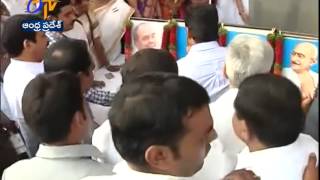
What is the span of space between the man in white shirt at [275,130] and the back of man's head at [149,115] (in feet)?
0.94

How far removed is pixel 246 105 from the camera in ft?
3.70

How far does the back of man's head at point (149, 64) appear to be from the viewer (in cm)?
133

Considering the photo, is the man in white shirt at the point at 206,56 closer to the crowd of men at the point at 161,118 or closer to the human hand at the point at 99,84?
the crowd of men at the point at 161,118

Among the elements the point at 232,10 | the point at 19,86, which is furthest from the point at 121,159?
the point at 232,10

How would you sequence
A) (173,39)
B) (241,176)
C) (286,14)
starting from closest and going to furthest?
(241,176) → (173,39) → (286,14)

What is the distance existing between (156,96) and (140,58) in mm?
560

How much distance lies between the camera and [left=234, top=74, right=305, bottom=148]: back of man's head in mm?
1088

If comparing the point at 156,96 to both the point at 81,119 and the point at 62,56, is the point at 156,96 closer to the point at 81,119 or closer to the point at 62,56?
the point at 81,119

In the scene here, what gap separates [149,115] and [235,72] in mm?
660

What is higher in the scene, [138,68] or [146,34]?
[138,68]

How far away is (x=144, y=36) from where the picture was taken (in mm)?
2400

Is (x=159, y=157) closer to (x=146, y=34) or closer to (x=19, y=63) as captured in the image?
(x=19, y=63)

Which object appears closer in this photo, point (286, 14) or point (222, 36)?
point (222, 36)


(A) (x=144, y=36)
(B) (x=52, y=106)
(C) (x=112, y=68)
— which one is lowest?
(C) (x=112, y=68)
